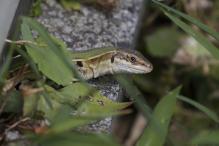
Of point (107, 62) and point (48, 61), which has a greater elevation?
point (48, 61)

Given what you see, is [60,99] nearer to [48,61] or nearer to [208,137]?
[48,61]

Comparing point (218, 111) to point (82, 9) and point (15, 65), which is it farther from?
point (15, 65)

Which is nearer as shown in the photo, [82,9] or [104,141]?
[104,141]

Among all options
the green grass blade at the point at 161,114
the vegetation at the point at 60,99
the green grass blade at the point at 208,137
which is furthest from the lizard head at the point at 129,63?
the green grass blade at the point at 208,137

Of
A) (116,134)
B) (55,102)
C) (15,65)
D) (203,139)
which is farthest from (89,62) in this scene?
(116,134)

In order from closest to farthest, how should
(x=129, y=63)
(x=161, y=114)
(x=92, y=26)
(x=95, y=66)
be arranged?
(x=161, y=114) → (x=95, y=66) → (x=129, y=63) → (x=92, y=26)

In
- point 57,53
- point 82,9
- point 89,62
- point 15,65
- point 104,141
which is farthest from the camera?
Answer: point 82,9

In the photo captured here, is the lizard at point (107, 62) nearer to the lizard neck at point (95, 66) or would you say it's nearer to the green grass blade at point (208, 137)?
the lizard neck at point (95, 66)

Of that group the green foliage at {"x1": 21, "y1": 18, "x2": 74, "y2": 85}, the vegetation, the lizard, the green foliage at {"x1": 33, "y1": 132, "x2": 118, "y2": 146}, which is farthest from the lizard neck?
the green foliage at {"x1": 33, "y1": 132, "x2": 118, "y2": 146}

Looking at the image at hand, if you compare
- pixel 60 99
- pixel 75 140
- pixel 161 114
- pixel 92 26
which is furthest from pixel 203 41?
pixel 92 26
